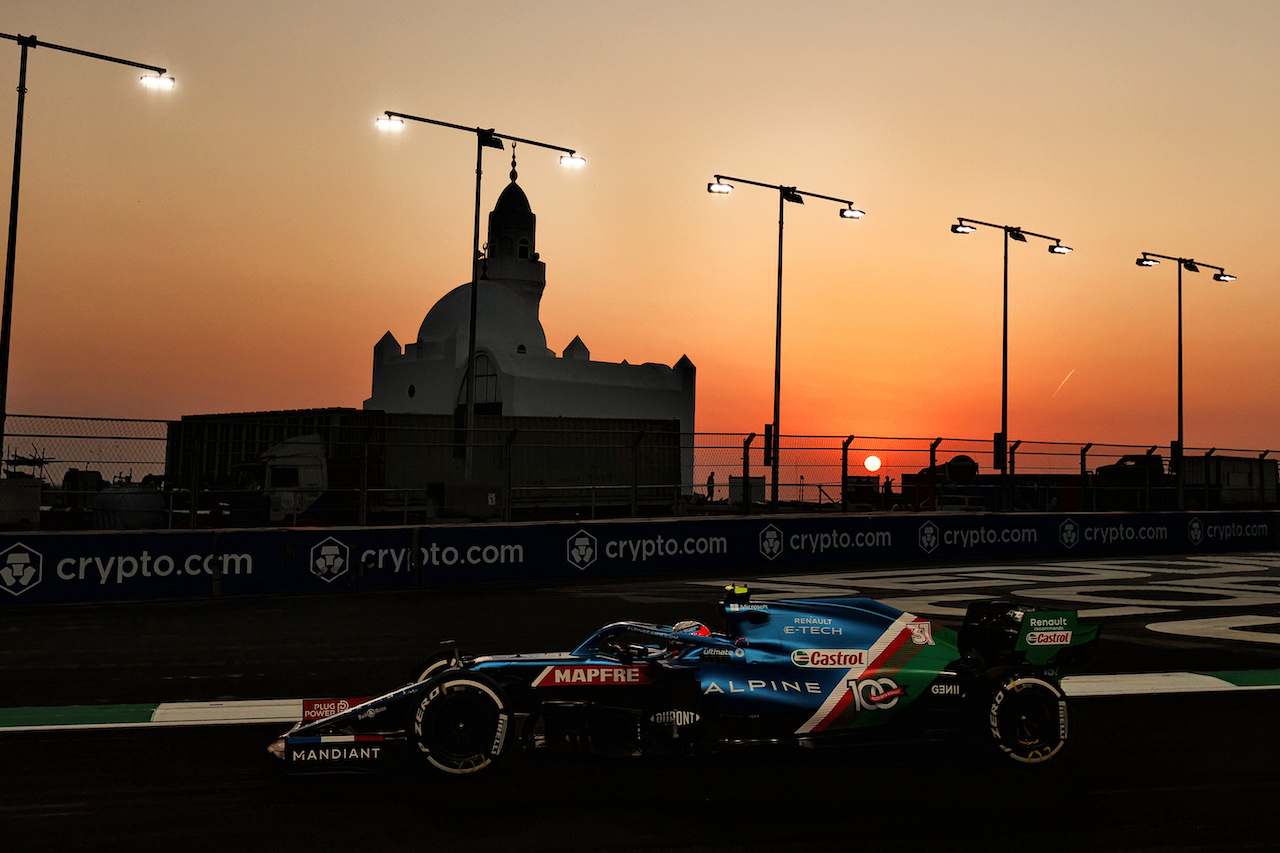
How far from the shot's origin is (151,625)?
42.2 ft

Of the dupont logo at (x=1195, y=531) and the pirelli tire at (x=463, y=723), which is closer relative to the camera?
the pirelli tire at (x=463, y=723)

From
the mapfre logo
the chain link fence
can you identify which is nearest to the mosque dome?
the chain link fence

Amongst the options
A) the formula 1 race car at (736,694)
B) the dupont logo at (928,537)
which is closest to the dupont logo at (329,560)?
the formula 1 race car at (736,694)

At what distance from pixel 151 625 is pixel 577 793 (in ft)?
28.5

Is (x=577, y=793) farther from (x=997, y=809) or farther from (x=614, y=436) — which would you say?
(x=614, y=436)

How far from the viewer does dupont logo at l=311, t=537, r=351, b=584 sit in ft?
53.2

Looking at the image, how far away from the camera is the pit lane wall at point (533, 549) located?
15008 millimetres

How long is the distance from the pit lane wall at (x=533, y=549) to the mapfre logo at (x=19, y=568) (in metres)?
0.01

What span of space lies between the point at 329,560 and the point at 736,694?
1128 centimetres

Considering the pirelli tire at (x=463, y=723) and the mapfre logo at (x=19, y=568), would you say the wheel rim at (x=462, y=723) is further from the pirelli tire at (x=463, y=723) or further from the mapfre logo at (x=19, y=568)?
the mapfre logo at (x=19, y=568)

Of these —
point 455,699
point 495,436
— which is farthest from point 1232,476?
point 455,699

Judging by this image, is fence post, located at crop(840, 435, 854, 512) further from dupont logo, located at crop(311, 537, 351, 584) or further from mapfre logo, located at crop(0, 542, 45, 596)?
mapfre logo, located at crop(0, 542, 45, 596)

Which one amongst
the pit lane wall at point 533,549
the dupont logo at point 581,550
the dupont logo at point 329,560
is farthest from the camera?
the dupont logo at point 581,550

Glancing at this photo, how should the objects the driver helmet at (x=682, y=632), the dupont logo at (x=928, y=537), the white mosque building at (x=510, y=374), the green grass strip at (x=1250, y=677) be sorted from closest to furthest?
the driver helmet at (x=682, y=632)
the green grass strip at (x=1250, y=677)
the dupont logo at (x=928, y=537)
the white mosque building at (x=510, y=374)
